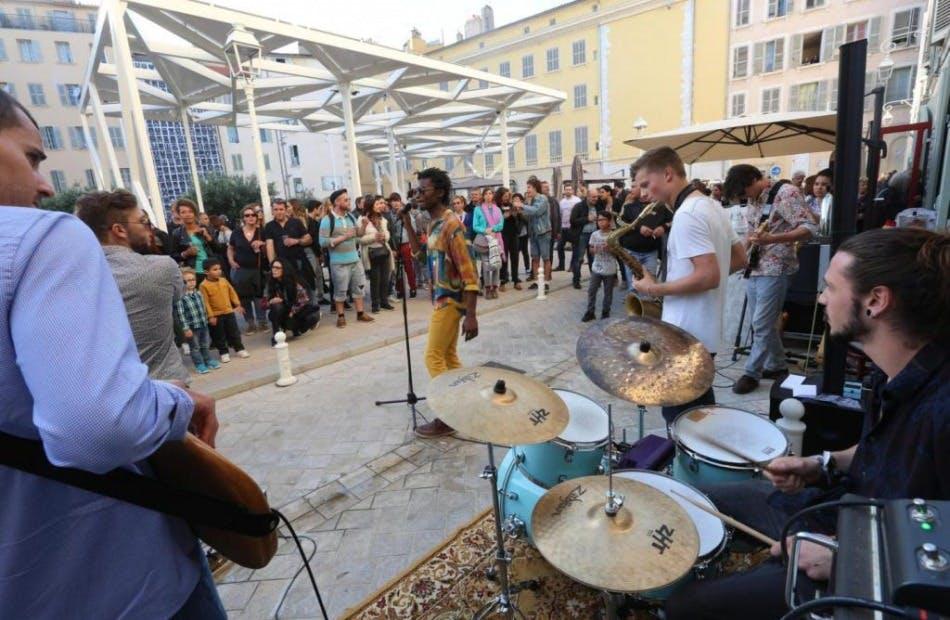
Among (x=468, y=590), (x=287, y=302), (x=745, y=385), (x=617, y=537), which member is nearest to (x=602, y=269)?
(x=745, y=385)

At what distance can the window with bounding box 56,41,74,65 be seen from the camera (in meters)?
38.7

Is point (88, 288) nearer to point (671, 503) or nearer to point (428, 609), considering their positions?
point (671, 503)

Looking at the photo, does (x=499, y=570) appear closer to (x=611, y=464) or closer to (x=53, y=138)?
(x=611, y=464)

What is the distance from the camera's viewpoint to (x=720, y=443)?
2406mm

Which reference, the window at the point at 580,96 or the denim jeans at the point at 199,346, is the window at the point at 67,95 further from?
the denim jeans at the point at 199,346

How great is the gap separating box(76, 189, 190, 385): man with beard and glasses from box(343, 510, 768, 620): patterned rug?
1640 millimetres

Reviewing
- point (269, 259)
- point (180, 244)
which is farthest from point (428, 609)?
point (180, 244)

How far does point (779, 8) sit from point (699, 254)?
34091mm

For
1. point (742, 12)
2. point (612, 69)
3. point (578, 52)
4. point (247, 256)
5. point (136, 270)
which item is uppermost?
point (578, 52)

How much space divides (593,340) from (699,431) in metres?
0.80

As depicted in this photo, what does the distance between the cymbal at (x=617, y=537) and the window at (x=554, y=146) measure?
37290 millimetres

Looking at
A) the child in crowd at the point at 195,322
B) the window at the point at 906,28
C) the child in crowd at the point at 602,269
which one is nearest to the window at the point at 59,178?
the child in crowd at the point at 195,322

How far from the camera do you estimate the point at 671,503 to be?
1841mm

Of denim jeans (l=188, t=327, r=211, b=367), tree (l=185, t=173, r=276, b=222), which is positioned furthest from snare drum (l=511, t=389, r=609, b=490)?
tree (l=185, t=173, r=276, b=222)
